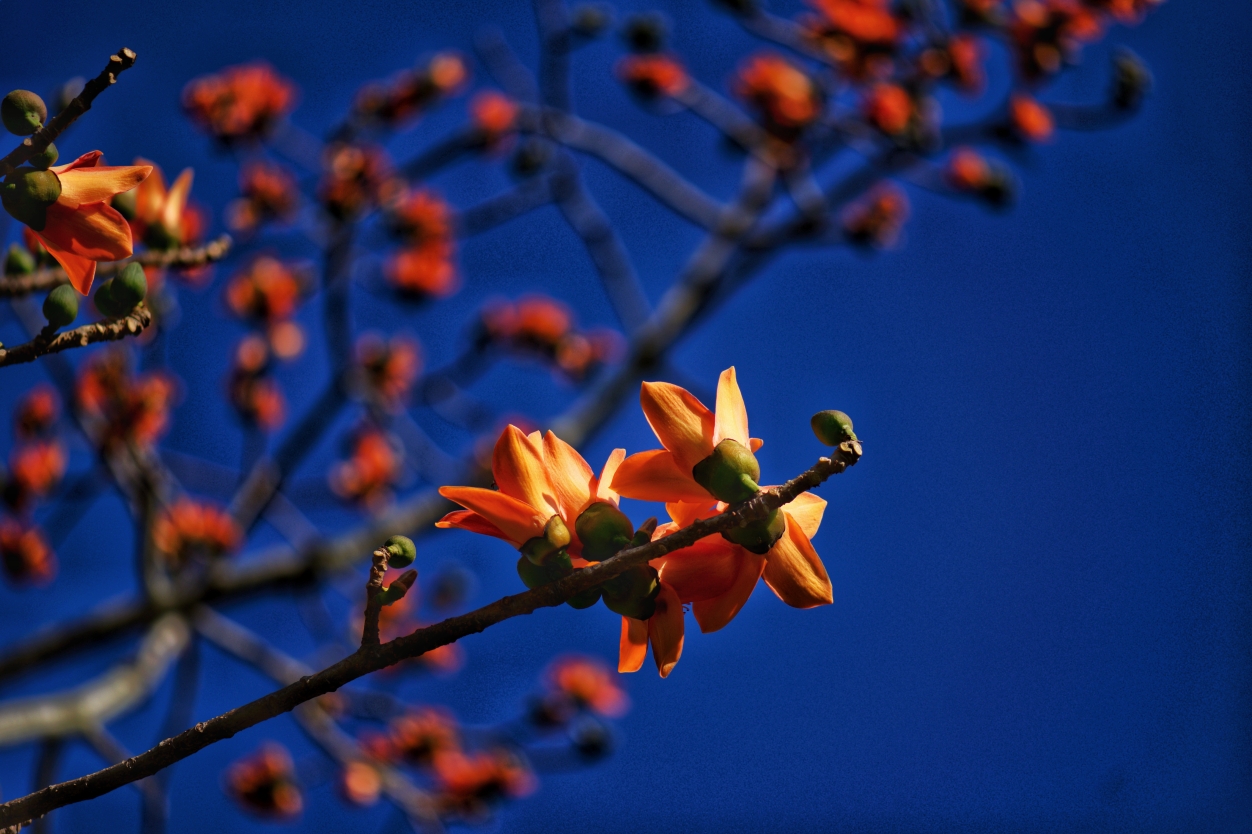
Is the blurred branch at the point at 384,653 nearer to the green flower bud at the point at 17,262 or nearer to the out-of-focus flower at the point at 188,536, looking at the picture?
the green flower bud at the point at 17,262

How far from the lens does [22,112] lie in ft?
1.76

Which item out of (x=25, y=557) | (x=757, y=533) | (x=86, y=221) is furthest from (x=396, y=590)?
(x=25, y=557)

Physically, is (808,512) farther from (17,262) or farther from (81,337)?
(17,262)

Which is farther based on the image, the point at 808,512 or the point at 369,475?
the point at 369,475

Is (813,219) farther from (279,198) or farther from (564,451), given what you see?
(564,451)

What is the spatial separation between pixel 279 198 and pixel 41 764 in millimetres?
2381

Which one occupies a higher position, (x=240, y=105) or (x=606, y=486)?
(x=240, y=105)

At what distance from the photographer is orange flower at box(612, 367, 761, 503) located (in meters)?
0.59

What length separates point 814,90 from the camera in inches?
125

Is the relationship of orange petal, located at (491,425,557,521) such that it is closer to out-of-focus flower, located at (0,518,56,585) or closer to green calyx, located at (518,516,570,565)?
green calyx, located at (518,516,570,565)

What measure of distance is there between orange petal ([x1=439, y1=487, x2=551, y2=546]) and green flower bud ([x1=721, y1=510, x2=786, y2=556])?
14 cm

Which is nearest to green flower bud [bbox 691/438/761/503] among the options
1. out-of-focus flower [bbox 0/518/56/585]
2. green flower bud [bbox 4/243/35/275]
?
green flower bud [bbox 4/243/35/275]

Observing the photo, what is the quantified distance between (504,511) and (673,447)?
131 mm

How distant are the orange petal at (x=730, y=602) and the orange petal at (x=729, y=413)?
0.31ft
